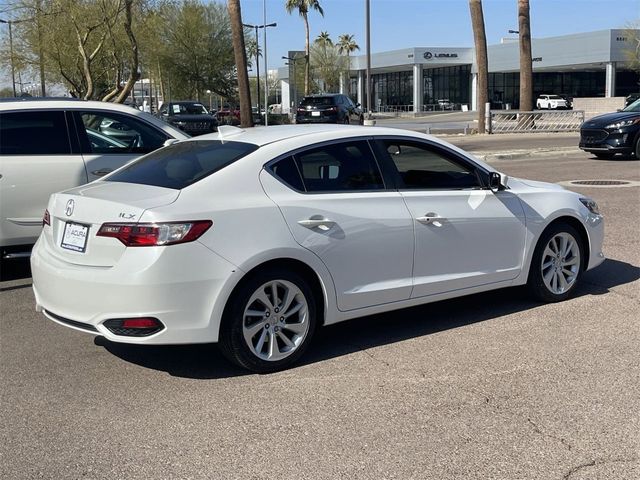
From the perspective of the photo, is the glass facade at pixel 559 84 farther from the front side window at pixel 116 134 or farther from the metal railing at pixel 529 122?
the front side window at pixel 116 134

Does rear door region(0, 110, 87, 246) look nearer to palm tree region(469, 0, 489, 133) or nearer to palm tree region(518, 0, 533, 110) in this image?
palm tree region(469, 0, 489, 133)

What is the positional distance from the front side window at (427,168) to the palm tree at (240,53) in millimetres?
22901

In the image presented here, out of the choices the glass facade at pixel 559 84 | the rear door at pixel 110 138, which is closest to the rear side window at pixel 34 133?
the rear door at pixel 110 138

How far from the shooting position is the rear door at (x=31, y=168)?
7.12 metres

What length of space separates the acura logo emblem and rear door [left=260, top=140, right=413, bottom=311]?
129 centimetres

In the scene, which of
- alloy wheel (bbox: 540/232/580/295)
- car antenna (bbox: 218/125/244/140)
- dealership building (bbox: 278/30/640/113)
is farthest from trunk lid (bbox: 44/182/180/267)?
dealership building (bbox: 278/30/640/113)

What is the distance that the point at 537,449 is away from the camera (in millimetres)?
3650

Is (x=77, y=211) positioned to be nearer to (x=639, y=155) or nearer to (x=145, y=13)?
(x=639, y=155)

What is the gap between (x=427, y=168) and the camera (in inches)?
225

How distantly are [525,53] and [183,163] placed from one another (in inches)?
1108

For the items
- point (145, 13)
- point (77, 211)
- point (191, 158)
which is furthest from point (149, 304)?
point (145, 13)

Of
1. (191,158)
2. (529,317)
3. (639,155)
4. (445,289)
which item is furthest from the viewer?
(639,155)

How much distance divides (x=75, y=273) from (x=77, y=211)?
0.43m

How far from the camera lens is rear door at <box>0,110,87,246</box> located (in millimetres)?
7121
